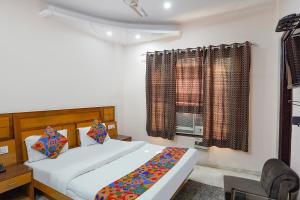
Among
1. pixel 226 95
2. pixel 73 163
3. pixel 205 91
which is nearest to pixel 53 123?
pixel 73 163

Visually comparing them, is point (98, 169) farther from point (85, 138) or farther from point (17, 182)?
point (85, 138)

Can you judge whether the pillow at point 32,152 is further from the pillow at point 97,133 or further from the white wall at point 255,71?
the white wall at point 255,71

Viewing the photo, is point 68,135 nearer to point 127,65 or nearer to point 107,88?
point 107,88

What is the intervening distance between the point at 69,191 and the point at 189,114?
8.91 ft

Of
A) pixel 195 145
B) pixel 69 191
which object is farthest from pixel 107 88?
pixel 69 191

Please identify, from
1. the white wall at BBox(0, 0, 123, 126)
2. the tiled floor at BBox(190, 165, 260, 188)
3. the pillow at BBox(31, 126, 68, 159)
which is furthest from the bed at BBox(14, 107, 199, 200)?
the tiled floor at BBox(190, 165, 260, 188)

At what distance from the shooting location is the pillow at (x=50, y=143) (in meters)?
2.70

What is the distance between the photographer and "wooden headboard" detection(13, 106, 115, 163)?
2.72m

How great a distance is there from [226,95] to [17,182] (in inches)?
138

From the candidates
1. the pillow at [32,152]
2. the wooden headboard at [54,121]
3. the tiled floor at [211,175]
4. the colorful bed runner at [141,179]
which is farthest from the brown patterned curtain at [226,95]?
the pillow at [32,152]

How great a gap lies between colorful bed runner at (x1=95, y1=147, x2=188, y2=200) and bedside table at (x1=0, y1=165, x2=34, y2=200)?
1.21m

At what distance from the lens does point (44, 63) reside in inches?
123

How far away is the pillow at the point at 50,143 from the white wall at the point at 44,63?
1.67 feet

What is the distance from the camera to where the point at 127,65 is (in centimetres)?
478
